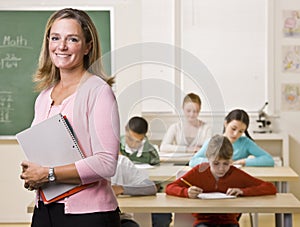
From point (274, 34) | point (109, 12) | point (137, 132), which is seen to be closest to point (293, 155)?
point (274, 34)

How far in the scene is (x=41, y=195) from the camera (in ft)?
5.75

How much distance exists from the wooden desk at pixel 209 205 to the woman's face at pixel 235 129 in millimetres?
1504

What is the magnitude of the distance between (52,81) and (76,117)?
178mm

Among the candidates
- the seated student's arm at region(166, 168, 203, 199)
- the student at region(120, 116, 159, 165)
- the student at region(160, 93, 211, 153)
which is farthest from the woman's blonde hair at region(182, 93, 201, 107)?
the seated student's arm at region(166, 168, 203, 199)

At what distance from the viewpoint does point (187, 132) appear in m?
1.83

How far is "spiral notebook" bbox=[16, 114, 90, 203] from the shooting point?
1.71m

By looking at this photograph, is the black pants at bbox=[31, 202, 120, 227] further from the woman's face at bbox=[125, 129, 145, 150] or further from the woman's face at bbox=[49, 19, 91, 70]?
the woman's face at bbox=[49, 19, 91, 70]

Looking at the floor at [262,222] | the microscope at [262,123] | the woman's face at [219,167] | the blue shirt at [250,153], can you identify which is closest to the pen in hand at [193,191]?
the woman's face at [219,167]

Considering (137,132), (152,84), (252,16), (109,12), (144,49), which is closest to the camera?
(144,49)

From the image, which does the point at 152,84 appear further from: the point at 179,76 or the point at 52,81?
the point at 52,81

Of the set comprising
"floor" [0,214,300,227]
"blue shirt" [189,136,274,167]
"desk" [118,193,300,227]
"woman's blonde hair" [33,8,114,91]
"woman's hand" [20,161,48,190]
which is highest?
"woman's blonde hair" [33,8,114,91]

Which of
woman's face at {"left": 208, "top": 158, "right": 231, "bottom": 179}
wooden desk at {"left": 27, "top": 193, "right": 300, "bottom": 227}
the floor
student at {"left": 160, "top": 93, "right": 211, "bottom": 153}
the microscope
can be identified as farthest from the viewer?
the microscope

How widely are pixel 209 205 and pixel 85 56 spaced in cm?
153

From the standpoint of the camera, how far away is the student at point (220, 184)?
132 inches
